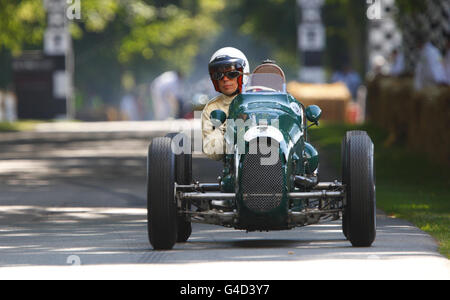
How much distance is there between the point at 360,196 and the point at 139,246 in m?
1.91

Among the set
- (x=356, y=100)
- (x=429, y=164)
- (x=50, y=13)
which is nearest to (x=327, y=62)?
(x=356, y=100)

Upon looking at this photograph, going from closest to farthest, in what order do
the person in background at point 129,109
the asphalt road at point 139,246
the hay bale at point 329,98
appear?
the asphalt road at point 139,246, the hay bale at point 329,98, the person in background at point 129,109

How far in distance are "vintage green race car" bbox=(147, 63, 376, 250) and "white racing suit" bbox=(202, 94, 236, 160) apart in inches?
6.4

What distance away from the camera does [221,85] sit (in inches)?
454

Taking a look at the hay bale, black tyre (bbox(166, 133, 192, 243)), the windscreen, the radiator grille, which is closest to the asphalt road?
black tyre (bbox(166, 133, 192, 243))

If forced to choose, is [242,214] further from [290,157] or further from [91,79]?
[91,79]

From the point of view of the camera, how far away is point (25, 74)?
49.0 m

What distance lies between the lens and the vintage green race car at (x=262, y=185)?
1030 centimetres

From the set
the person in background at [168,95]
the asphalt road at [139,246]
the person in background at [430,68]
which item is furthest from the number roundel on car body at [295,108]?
the person in background at [168,95]

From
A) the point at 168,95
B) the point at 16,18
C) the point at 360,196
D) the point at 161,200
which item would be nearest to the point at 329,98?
the point at 168,95

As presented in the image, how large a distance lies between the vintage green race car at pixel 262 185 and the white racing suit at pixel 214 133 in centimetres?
16

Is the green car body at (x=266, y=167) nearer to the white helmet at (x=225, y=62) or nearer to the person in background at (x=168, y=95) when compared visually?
the white helmet at (x=225, y=62)

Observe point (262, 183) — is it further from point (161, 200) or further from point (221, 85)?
point (221, 85)

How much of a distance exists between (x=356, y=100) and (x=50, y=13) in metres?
11.2
